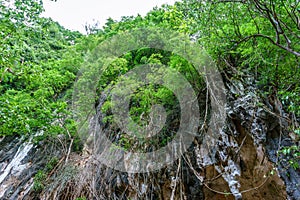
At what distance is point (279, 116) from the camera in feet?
8.05

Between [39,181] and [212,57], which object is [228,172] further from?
[39,181]

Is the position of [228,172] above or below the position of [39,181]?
below

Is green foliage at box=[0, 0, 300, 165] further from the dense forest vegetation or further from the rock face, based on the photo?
the rock face

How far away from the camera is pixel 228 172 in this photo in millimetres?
2699

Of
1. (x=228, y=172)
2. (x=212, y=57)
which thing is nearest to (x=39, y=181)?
(x=228, y=172)

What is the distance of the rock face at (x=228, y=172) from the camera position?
8.14 feet

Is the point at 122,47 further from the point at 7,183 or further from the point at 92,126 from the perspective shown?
the point at 7,183

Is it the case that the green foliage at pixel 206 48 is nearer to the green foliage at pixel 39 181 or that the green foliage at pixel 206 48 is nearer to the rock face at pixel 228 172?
the rock face at pixel 228 172

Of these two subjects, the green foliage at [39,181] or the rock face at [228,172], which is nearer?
the rock face at [228,172]

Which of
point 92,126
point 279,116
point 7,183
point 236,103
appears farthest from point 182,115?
point 7,183

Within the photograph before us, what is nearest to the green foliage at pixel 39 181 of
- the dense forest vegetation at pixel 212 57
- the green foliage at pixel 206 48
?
the dense forest vegetation at pixel 212 57

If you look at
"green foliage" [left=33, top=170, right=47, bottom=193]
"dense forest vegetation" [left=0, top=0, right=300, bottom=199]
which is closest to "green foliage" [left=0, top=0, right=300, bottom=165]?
"dense forest vegetation" [left=0, top=0, right=300, bottom=199]

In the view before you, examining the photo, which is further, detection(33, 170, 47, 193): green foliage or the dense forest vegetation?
detection(33, 170, 47, 193): green foliage

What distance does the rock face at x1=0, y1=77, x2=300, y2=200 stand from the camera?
248cm
